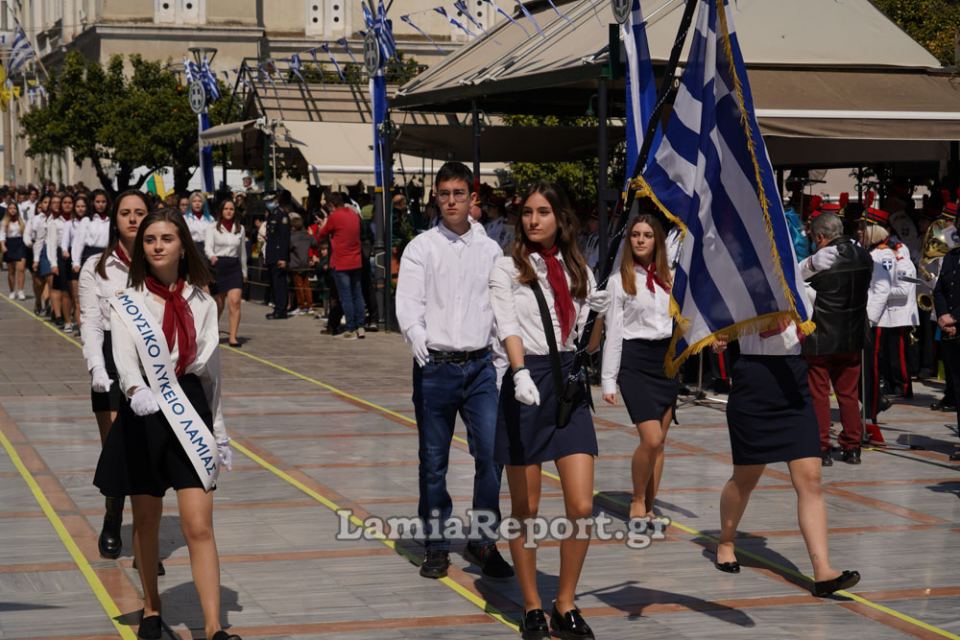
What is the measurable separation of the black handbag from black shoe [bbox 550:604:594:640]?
0.78m

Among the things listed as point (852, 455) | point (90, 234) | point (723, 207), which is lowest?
point (852, 455)

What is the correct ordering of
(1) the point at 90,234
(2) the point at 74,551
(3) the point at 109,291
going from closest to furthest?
(3) the point at 109,291, (2) the point at 74,551, (1) the point at 90,234

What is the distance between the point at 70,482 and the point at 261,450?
1.83 meters

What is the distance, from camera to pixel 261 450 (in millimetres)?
11758

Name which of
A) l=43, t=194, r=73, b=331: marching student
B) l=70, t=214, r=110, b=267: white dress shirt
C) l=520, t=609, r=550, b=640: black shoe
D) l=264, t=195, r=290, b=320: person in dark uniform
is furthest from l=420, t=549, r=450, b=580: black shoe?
l=264, t=195, r=290, b=320: person in dark uniform

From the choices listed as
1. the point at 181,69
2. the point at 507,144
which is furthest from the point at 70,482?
the point at 181,69

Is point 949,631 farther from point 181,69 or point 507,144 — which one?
point 181,69

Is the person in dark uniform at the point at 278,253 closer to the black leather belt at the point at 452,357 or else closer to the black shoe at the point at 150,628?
the black leather belt at the point at 452,357

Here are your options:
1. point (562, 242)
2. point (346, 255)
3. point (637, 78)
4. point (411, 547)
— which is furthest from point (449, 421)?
point (346, 255)

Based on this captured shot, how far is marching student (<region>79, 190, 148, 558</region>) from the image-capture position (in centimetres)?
759

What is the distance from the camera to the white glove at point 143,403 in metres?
6.07

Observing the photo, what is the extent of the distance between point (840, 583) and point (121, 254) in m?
3.91

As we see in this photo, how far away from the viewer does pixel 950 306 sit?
11.1 meters

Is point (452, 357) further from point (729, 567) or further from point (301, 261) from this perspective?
point (301, 261)
